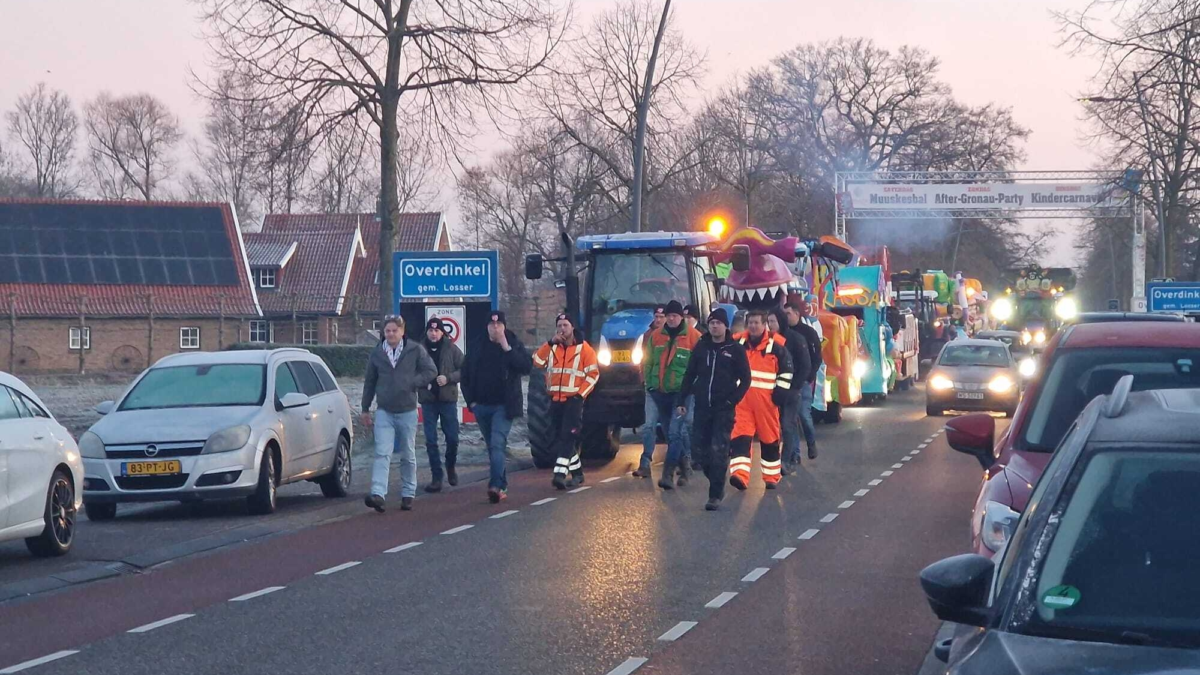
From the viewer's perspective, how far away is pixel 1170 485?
152 inches

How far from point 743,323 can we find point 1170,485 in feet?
40.1

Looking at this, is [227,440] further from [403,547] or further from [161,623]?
[161,623]

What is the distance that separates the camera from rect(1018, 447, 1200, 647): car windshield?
3.65 m

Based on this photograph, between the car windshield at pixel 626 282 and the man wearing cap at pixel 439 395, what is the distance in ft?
11.1

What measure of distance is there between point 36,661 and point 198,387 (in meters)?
7.33

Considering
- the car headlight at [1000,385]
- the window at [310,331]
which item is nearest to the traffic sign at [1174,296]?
the car headlight at [1000,385]

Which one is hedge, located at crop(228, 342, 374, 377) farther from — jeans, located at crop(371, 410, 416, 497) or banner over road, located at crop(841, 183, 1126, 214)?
jeans, located at crop(371, 410, 416, 497)

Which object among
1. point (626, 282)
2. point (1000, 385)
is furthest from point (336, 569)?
point (1000, 385)

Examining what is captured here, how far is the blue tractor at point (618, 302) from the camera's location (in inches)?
704

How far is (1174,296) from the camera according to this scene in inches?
1443

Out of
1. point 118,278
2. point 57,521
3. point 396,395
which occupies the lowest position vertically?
point 57,521

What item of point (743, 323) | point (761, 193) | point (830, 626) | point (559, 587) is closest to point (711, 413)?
point (743, 323)

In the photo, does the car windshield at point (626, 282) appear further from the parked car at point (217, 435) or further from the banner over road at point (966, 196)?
the banner over road at point (966, 196)

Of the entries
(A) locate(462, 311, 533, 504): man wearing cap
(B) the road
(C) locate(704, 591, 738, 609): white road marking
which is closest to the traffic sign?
(B) the road
